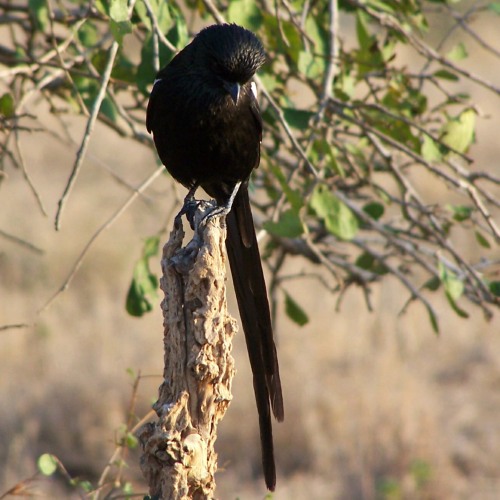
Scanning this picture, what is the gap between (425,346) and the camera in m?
8.22

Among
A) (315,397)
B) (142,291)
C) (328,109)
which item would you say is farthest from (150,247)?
(315,397)

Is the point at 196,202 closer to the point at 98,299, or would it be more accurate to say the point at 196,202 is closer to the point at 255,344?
the point at 255,344

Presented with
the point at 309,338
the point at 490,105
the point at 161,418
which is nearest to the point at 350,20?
the point at 490,105

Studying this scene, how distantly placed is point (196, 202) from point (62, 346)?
16.6ft

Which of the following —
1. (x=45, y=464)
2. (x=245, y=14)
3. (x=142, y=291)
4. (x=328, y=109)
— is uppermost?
(x=245, y=14)

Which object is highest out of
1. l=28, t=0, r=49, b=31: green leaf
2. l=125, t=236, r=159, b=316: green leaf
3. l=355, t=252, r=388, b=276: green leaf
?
l=28, t=0, r=49, b=31: green leaf

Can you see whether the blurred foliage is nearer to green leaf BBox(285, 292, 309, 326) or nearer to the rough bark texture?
green leaf BBox(285, 292, 309, 326)

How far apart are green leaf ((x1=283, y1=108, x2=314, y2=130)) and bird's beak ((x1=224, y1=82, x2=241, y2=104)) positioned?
197 mm

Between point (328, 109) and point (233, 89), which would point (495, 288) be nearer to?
point (328, 109)

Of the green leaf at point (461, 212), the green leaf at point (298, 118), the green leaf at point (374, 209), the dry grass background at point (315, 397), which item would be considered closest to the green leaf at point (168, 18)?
the green leaf at point (298, 118)

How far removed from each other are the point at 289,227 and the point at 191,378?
39.4 inches

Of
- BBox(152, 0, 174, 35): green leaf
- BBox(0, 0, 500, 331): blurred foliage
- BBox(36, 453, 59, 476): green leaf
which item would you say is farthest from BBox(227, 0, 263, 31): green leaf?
BBox(36, 453, 59, 476): green leaf

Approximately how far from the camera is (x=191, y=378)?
7.04ft

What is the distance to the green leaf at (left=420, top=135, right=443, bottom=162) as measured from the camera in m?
3.15
